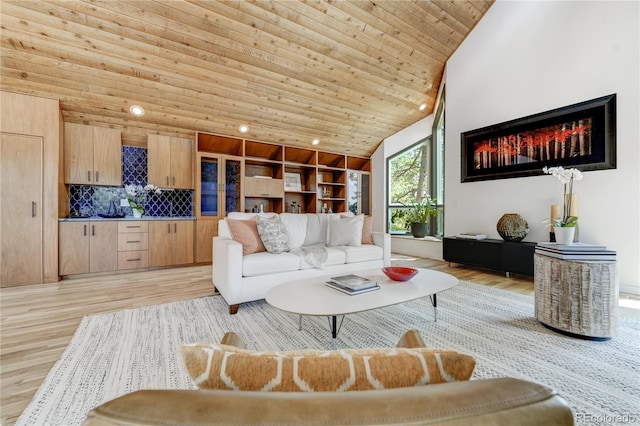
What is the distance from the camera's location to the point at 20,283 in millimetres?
3209

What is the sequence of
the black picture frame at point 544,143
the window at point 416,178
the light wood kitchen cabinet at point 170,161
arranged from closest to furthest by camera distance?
the black picture frame at point 544,143 → the light wood kitchen cabinet at point 170,161 → the window at point 416,178

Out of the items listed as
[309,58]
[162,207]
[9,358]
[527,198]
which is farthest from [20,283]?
[527,198]

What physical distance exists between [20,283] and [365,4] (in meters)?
5.28

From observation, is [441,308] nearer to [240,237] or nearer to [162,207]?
[240,237]

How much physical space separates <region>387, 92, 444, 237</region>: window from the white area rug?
10.1 feet

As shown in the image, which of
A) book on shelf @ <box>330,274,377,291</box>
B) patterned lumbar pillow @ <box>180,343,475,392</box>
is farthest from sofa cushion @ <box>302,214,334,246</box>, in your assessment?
patterned lumbar pillow @ <box>180,343,475,392</box>

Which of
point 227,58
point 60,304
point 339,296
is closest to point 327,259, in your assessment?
point 339,296

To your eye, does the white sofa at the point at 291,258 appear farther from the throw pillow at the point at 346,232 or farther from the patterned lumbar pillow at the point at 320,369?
the patterned lumbar pillow at the point at 320,369

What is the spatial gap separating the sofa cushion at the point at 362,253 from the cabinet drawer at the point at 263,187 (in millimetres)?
2458

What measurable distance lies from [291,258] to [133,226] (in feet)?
9.02

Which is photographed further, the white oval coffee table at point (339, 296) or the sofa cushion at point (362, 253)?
the sofa cushion at point (362, 253)

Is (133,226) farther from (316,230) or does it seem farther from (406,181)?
(406,181)

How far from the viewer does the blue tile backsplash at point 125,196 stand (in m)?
4.03

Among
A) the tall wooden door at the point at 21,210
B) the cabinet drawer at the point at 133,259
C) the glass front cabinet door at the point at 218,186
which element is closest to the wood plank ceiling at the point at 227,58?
the glass front cabinet door at the point at 218,186
